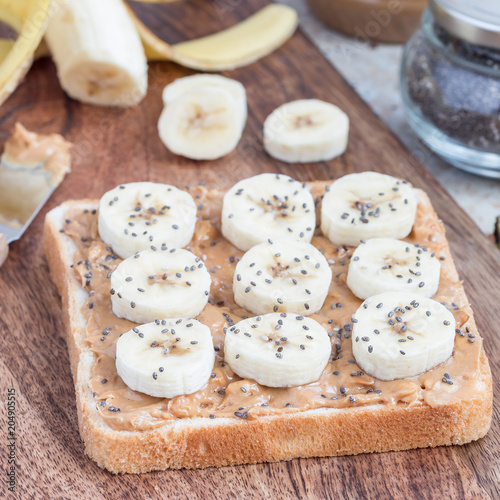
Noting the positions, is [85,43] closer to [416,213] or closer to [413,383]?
[416,213]

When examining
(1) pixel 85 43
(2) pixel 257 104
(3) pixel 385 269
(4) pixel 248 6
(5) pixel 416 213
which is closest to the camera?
(3) pixel 385 269

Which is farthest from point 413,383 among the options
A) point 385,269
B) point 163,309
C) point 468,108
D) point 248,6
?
point 248,6

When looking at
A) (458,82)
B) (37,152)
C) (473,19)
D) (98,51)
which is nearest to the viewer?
(473,19)

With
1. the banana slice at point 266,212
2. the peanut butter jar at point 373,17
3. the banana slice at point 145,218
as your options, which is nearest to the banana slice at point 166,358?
the banana slice at point 145,218

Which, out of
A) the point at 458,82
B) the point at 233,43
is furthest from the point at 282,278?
the point at 233,43

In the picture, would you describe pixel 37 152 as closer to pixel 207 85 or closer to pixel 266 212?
pixel 207 85

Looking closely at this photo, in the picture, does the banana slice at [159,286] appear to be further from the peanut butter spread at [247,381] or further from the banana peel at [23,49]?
the banana peel at [23,49]
